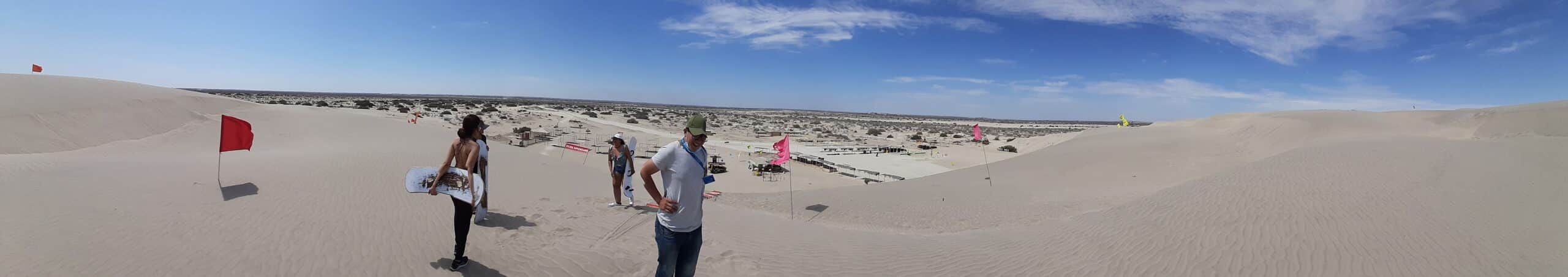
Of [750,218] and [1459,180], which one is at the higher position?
[1459,180]

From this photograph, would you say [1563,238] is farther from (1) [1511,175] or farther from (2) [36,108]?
(2) [36,108]

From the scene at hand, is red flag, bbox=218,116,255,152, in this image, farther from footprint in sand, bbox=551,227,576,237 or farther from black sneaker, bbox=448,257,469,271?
black sneaker, bbox=448,257,469,271

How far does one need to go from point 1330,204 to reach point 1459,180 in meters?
3.67

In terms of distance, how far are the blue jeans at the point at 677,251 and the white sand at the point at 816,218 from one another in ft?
7.18

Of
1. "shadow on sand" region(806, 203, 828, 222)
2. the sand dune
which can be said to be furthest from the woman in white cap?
the sand dune

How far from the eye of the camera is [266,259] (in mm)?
5930

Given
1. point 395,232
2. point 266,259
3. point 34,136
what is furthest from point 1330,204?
point 34,136

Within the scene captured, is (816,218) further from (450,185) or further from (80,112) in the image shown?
(80,112)

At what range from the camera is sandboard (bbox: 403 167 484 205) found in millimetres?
5441

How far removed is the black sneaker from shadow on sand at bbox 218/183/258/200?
5.24 meters

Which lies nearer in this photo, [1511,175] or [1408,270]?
[1408,270]

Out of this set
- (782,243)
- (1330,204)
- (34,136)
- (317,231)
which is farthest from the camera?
Answer: (34,136)

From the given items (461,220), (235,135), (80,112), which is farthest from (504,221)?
(80,112)

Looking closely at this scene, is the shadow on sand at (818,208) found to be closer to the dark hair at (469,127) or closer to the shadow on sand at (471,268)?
the shadow on sand at (471,268)
